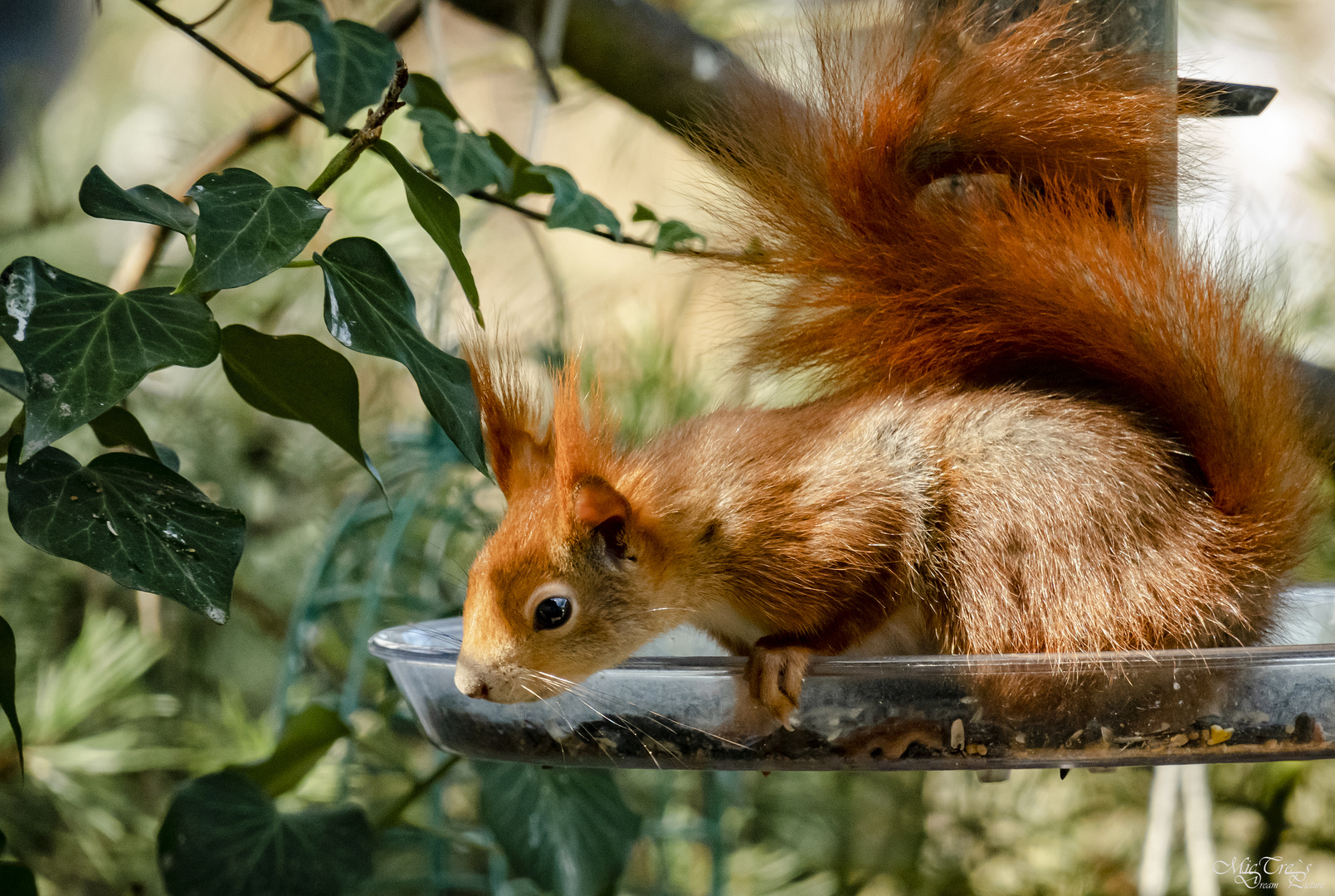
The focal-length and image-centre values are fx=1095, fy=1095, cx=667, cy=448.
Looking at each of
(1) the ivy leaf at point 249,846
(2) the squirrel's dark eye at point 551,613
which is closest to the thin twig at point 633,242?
(2) the squirrel's dark eye at point 551,613

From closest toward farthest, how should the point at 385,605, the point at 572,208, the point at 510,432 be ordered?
the point at 510,432 < the point at 572,208 < the point at 385,605

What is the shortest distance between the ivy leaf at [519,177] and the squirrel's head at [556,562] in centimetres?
20

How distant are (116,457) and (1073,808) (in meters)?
1.48

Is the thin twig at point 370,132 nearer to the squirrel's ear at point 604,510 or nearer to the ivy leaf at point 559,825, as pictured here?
the squirrel's ear at point 604,510

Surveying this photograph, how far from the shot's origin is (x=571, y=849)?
942mm

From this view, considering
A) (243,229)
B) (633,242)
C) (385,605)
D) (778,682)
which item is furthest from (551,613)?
(385,605)

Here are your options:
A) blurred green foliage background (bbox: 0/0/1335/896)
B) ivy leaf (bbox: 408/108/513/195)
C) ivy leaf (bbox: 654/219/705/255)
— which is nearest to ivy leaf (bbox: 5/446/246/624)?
ivy leaf (bbox: 408/108/513/195)

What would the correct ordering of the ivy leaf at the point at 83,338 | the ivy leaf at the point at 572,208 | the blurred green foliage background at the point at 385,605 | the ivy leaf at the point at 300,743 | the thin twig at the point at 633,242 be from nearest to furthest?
1. the ivy leaf at the point at 83,338
2. the thin twig at the point at 633,242
3. the ivy leaf at the point at 572,208
4. the ivy leaf at the point at 300,743
5. the blurred green foliage background at the point at 385,605

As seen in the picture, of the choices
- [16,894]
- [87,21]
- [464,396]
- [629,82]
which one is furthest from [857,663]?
[87,21]

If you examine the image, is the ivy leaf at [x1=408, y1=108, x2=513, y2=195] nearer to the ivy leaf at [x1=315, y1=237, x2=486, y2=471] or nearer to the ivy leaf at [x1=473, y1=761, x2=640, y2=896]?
the ivy leaf at [x1=315, y1=237, x2=486, y2=471]

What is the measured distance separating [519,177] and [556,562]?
0.32m

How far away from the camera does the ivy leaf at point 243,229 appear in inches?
17.3

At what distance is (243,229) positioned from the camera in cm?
45

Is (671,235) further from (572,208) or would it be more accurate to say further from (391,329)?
(391,329)
